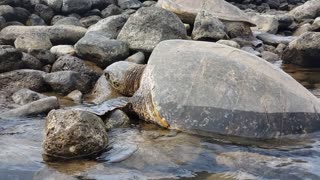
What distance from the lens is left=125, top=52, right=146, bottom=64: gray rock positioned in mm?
8203

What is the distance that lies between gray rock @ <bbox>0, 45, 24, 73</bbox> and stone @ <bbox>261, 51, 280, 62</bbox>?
19.3ft

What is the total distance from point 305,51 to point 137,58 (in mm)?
4222

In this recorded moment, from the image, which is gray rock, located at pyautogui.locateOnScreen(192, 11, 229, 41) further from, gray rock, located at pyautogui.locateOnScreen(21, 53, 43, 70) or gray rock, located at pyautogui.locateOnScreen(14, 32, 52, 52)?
gray rock, located at pyautogui.locateOnScreen(21, 53, 43, 70)

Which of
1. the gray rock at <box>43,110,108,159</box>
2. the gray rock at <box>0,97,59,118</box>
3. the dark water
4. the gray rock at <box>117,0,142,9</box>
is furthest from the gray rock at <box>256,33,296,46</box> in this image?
the gray rock at <box>43,110,108,159</box>

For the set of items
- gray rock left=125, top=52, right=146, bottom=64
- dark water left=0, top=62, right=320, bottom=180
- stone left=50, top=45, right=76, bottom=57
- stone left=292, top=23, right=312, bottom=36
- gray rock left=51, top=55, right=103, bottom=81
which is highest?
stone left=292, top=23, right=312, bottom=36

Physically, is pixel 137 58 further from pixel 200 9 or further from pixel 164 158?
pixel 200 9

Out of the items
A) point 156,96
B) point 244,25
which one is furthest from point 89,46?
point 244,25

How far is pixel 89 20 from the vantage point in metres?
13.1

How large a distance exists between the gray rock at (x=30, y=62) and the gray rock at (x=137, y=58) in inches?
63.8

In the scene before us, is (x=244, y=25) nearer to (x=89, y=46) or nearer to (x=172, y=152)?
(x=89, y=46)

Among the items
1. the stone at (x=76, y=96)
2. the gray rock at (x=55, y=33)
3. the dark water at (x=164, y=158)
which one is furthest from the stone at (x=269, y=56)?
the dark water at (x=164, y=158)

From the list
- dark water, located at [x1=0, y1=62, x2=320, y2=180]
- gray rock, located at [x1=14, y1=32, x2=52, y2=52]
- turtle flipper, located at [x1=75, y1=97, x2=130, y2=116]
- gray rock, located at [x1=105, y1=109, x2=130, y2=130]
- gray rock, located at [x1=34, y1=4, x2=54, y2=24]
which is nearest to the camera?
dark water, located at [x1=0, y1=62, x2=320, y2=180]

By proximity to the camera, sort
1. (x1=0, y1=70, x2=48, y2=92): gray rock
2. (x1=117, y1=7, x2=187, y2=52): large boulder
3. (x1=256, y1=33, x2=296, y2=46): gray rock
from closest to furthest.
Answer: (x1=0, y1=70, x2=48, y2=92): gray rock < (x1=117, y1=7, x2=187, y2=52): large boulder < (x1=256, y1=33, x2=296, y2=46): gray rock

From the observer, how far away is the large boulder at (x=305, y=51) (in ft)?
32.6
